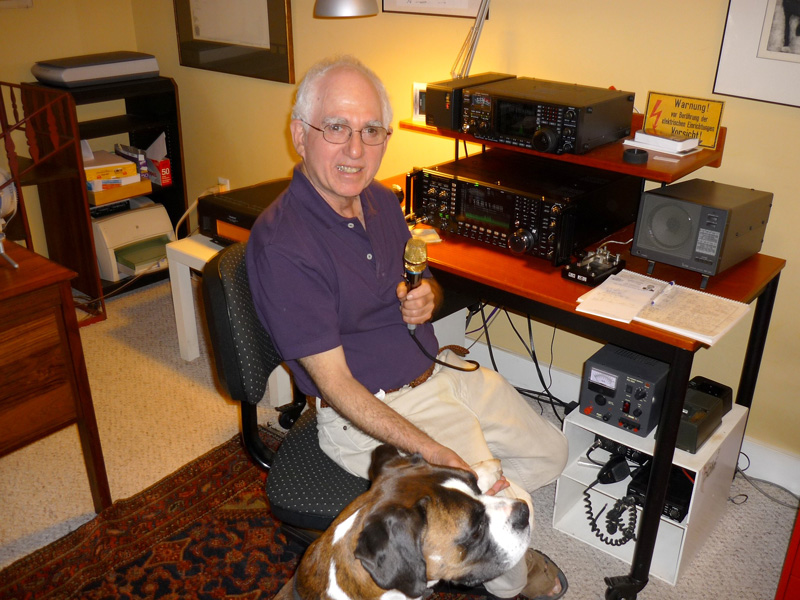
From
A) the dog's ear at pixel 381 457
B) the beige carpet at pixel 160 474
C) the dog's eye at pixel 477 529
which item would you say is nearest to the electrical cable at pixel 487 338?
the beige carpet at pixel 160 474

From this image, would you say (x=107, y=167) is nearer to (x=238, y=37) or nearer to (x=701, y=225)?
(x=238, y=37)

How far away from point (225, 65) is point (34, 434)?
6.72 feet

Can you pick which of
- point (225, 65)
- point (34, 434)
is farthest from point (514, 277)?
point (225, 65)

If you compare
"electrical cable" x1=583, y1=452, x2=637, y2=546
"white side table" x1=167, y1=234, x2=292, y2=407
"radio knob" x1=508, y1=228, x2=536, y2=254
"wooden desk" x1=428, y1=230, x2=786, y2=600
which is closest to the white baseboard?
"wooden desk" x1=428, y1=230, x2=786, y2=600

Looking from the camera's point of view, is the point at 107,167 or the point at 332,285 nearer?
the point at 332,285

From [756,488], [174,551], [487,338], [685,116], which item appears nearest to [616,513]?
[756,488]

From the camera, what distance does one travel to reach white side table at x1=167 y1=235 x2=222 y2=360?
2910 millimetres

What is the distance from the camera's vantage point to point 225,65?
11.5 feet

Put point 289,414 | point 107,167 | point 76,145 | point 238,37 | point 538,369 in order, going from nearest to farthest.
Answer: point 289,414 → point 538,369 → point 76,145 → point 238,37 → point 107,167

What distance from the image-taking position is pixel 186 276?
3000mm

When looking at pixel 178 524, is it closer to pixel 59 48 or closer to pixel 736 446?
pixel 736 446

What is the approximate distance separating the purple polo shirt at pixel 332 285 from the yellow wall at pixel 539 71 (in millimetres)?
1005

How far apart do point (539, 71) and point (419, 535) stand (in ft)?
6.05

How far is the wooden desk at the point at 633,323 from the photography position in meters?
1.78
